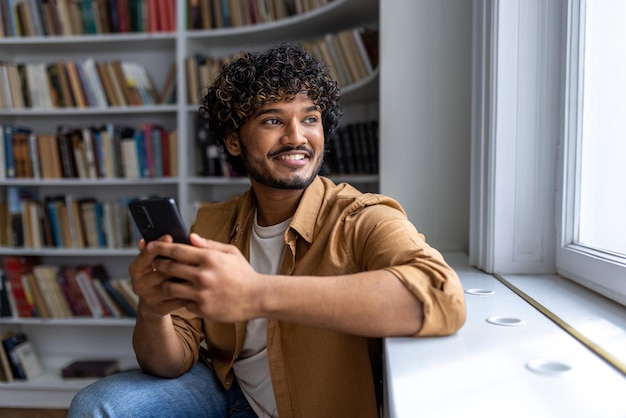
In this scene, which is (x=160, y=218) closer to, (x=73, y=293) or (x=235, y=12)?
(x=235, y=12)

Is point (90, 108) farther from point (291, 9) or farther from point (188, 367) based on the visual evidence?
point (188, 367)

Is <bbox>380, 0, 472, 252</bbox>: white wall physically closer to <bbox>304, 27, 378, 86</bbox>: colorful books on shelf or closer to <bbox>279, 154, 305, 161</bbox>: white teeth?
<bbox>304, 27, 378, 86</bbox>: colorful books on shelf

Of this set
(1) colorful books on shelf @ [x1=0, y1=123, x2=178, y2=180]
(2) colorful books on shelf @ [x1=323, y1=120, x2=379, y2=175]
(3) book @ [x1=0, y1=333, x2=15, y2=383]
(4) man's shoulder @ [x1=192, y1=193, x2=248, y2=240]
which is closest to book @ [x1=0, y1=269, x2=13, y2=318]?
(3) book @ [x1=0, y1=333, x2=15, y2=383]

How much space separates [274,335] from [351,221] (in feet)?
0.95

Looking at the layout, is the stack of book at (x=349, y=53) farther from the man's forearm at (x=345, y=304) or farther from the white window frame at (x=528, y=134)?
the man's forearm at (x=345, y=304)

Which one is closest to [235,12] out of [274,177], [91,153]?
[91,153]

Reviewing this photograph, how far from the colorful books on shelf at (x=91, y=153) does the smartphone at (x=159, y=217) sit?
2006mm

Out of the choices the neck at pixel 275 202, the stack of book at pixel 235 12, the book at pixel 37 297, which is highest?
the stack of book at pixel 235 12

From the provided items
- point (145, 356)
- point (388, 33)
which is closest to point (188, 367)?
point (145, 356)

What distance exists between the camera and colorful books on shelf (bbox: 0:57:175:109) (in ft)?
9.48

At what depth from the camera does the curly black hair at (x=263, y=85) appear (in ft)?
4.15

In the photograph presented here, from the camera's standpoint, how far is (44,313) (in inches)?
117

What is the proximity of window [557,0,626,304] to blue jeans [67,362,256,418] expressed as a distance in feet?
2.71

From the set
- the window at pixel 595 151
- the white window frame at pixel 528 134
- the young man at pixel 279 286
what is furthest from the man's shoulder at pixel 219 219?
the window at pixel 595 151
